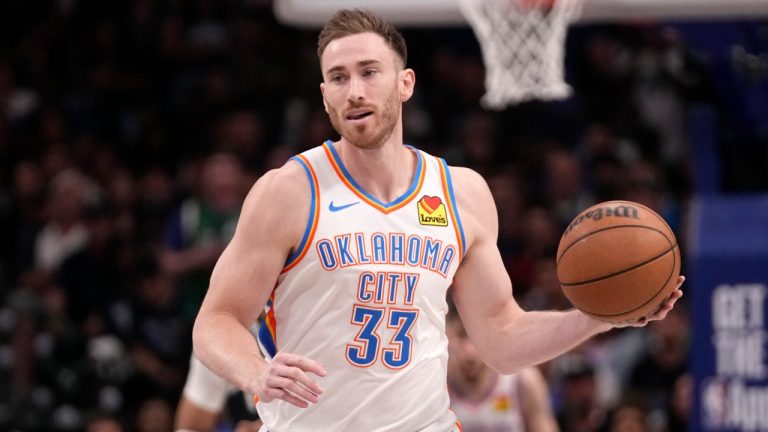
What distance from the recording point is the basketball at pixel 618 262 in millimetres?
4590

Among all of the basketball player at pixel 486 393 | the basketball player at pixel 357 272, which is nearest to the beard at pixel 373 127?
the basketball player at pixel 357 272

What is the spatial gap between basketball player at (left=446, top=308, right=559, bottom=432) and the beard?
10.2 ft

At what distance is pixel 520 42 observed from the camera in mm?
8312

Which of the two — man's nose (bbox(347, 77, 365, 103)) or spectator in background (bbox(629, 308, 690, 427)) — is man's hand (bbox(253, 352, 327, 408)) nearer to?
man's nose (bbox(347, 77, 365, 103))

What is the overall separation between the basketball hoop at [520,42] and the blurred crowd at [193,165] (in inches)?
44.2

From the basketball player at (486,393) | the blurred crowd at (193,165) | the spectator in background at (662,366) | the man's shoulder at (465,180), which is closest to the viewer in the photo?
Result: the man's shoulder at (465,180)

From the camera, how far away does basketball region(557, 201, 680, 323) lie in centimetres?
459

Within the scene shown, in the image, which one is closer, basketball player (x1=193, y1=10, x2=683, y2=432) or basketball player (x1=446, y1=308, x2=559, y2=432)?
basketball player (x1=193, y1=10, x2=683, y2=432)

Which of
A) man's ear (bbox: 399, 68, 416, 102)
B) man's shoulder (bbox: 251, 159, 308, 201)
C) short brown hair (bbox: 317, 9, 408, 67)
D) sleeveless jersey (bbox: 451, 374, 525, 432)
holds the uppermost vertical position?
short brown hair (bbox: 317, 9, 408, 67)

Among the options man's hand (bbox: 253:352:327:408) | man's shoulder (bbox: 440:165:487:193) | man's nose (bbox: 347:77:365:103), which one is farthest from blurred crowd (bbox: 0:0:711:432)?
man's hand (bbox: 253:352:327:408)

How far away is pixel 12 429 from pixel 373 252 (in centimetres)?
676

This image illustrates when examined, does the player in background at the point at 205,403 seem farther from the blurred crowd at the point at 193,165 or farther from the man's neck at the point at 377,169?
the blurred crowd at the point at 193,165

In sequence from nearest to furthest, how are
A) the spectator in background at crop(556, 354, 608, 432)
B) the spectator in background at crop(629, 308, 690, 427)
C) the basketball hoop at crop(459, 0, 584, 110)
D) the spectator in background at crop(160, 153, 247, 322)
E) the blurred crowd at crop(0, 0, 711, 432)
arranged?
1. the basketball hoop at crop(459, 0, 584, 110)
2. the spectator in background at crop(556, 354, 608, 432)
3. the spectator in background at crop(629, 308, 690, 427)
4. the spectator in background at crop(160, 153, 247, 322)
5. the blurred crowd at crop(0, 0, 711, 432)

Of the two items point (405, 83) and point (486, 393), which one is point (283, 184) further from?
point (486, 393)
